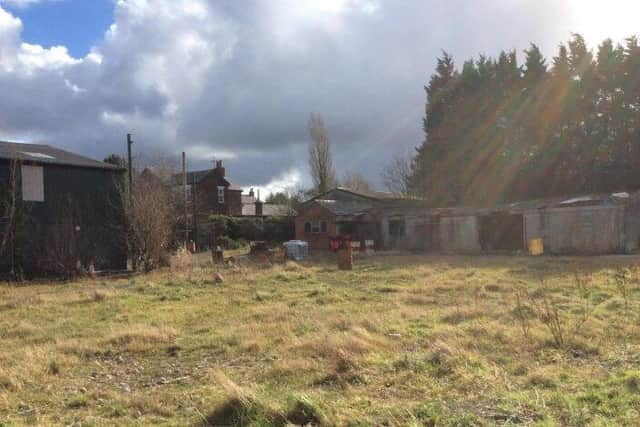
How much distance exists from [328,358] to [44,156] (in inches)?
766

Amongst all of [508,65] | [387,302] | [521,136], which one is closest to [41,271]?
[387,302]

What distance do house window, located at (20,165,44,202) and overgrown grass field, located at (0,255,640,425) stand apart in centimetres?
825

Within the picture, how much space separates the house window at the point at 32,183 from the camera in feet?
68.8

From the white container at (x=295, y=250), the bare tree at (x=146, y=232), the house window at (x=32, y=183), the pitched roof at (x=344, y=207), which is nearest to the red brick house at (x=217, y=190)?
the pitched roof at (x=344, y=207)

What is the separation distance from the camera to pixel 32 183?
21.2 m

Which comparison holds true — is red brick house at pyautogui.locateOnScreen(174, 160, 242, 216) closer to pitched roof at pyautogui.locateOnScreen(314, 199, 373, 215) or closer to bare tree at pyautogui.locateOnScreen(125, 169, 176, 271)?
pitched roof at pyautogui.locateOnScreen(314, 199, 373, 215)

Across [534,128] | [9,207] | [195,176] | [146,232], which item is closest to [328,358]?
[146,232]

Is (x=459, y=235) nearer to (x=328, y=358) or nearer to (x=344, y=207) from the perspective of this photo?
(x=344, y=207)

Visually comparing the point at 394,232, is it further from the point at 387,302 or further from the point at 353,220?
the point at 387,302

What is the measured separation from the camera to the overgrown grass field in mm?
4766

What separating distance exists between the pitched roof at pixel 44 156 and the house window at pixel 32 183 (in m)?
0.35

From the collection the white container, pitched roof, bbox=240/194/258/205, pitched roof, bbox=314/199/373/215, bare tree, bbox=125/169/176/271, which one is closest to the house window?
bare tree, bbox=125/169/176/271

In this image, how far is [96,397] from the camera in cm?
579

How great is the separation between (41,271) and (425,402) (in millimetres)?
19673
